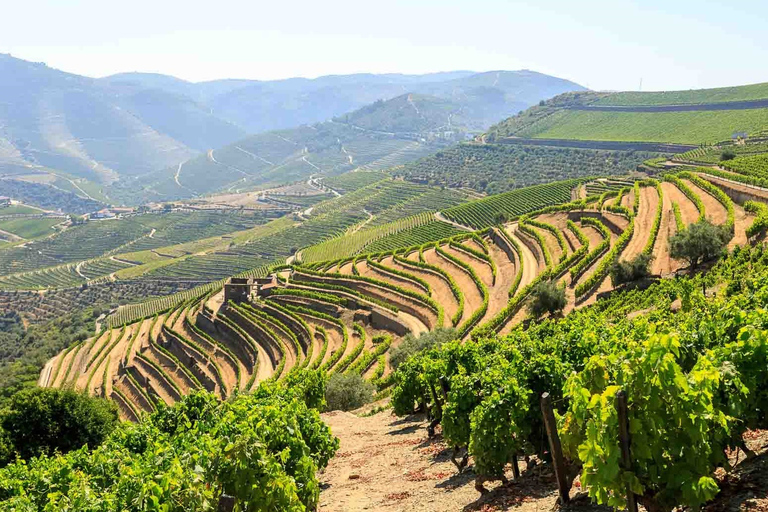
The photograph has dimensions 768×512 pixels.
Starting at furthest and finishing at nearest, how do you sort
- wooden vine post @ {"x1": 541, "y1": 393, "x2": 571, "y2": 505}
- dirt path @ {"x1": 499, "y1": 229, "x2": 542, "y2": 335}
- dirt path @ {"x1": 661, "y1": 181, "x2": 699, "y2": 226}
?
dirt path @ {"x1": 661, "y1": 181, "x2": 699, "y2": 226} < dirt path @ {"x1": 499, "y1": 229, "x2": 542, "y2": 335} < wooden vine post @ {"x1": 541, "y1": 393, "x2": 571, "y2": 505}

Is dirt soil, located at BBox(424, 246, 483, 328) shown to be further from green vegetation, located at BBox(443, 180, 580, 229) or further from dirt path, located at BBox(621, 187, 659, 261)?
green vegetation, located at BBox(443, 180, 580, 229)

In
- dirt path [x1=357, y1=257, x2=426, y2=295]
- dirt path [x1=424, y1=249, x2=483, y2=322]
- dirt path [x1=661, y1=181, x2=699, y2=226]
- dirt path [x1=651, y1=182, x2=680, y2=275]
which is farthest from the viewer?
dirt path [x1=357, y1=257, x2=426, y2=295]

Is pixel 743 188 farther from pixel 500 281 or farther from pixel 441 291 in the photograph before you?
pixel 441 291

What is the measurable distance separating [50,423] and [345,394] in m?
19.7

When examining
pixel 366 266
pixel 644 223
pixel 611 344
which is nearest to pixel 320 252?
pixel 366 266

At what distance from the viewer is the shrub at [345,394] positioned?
4638cm

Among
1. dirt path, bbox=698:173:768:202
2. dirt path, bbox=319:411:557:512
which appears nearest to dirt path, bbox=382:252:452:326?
dirt path, bbox=698:173:768:202

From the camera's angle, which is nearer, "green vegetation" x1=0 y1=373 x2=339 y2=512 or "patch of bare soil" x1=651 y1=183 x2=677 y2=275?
"green vegetation" x1=0 y1=373 x2=339 y2=512

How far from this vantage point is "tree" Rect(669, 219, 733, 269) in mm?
49344

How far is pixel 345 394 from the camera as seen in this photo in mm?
46500

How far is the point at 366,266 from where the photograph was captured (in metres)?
91.2

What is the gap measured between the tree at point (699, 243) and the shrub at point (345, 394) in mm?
27068

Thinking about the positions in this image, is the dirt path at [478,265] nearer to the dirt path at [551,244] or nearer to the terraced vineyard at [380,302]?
the terraced vineyard at [380,302]

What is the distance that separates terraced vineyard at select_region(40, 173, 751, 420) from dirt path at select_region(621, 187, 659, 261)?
229mm
